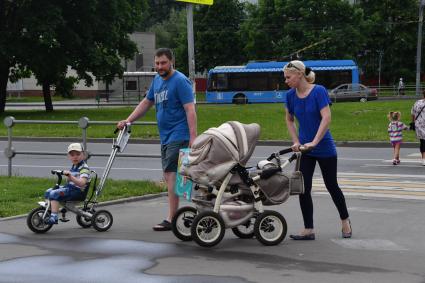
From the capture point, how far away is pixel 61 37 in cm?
3756

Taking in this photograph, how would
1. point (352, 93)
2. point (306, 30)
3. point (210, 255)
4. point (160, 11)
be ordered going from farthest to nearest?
1. point (160, 11)
2. point (306, 30)
3. point (352, 93)
4. point (210, 255)

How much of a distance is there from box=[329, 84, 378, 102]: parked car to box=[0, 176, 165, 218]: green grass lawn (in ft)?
140

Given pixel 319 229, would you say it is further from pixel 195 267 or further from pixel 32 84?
pixel 32 84

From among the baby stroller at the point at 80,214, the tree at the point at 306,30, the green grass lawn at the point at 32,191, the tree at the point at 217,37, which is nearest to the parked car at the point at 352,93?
the tree at the point at 306,30

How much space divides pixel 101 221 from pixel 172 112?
57.2 inches

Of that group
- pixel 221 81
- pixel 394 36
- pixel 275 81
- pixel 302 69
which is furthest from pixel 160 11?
pixel 302 69

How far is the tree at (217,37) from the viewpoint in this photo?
79.3m

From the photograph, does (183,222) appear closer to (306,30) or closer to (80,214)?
(80,214)

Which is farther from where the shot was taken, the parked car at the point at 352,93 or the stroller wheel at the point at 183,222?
the parked car at the point at 352,93

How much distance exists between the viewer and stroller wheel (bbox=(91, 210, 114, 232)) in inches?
310

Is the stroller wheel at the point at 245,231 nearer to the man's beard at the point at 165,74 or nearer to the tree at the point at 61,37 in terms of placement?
the man's beard at the point at 165,74

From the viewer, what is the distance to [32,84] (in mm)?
84688

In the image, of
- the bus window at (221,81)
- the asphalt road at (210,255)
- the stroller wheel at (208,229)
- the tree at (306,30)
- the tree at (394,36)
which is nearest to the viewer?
the asphalt road at (210,255)

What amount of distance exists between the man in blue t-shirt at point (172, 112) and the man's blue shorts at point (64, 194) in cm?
99
